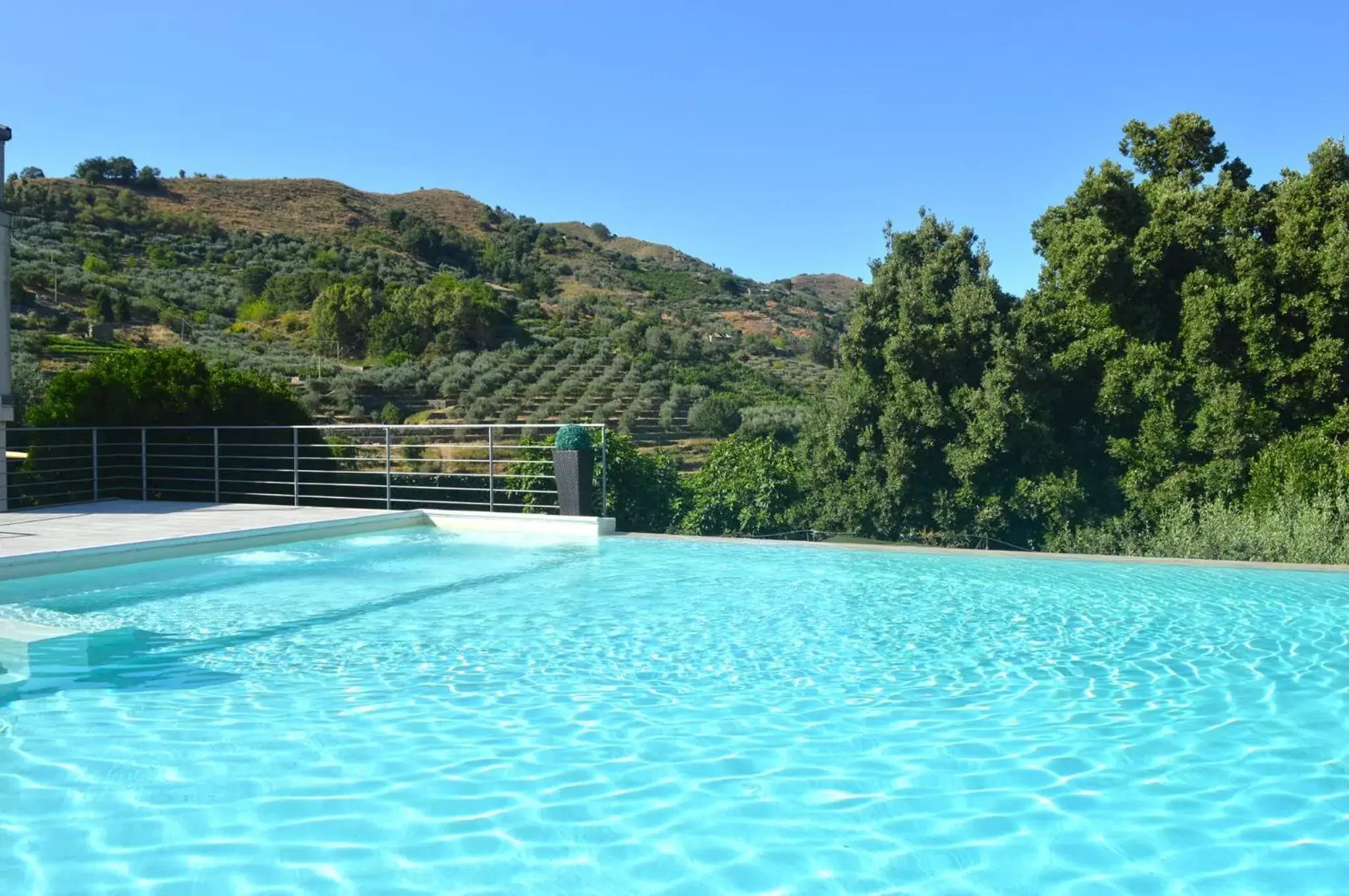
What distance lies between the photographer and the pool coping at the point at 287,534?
6.86m

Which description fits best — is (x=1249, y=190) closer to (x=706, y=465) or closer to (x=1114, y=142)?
(x=1114, y=142)

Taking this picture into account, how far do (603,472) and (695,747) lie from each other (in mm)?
5957

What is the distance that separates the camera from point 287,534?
8.60 metres

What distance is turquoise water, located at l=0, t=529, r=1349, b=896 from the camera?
247 centimetres

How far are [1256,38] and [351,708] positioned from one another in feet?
40.5

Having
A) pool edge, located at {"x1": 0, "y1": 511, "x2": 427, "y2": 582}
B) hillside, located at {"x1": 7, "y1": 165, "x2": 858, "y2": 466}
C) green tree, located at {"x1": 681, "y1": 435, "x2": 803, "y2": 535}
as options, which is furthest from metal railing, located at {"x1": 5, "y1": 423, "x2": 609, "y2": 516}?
hillside, located at {"x1": 7, "y1": 165, "x2": 858, "y2": 466}

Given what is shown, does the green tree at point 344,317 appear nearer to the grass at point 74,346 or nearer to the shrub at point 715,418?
the grass at point 74,346

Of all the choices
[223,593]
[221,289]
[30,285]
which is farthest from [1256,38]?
[221,289]

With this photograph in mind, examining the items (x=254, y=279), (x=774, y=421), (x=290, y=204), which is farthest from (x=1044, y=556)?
(x=290, y=204)

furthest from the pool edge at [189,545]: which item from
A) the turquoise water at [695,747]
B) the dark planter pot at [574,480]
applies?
the dark planter pot at [574,480]

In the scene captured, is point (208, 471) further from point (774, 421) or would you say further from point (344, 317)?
point (344, 317)

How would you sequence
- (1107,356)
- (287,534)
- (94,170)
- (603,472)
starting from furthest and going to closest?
(94,170), (1107,356), (603,472), (287,534)

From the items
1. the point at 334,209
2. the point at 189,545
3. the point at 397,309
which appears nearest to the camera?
the point at 189,545

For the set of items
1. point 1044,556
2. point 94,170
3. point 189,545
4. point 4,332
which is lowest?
point 1044,556
